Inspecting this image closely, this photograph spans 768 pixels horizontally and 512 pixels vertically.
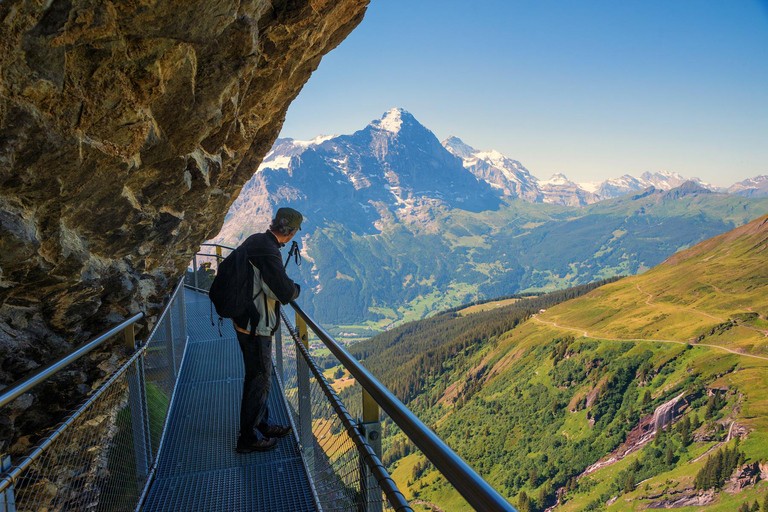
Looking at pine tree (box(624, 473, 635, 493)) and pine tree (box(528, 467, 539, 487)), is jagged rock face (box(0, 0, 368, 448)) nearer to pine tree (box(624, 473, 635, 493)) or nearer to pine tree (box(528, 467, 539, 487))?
pine tree (box(528, 467, 539, 487))

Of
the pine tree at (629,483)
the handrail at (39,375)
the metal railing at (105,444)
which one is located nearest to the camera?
the handrail at (39,375)

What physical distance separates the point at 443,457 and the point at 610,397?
142 m

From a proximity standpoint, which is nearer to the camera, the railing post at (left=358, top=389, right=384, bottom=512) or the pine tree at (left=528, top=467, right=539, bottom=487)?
the railing post at (left=358, top=389, right=384, bottom=512)

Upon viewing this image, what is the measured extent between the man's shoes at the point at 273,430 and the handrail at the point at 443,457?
3390 millimetres

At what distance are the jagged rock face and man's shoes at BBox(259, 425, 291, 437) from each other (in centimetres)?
238

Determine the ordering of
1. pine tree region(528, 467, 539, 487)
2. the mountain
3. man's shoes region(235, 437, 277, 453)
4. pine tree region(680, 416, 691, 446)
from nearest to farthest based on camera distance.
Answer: man's shoes region(235, 437, 277, 453) < the mountain < pine tree region(528, 467, 539, 487) < pine tree region(680, 416, 691, 446)

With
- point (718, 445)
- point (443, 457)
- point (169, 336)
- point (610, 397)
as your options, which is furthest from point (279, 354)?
point (610, 397)

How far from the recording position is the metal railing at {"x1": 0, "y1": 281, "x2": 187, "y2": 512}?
2.58 meters

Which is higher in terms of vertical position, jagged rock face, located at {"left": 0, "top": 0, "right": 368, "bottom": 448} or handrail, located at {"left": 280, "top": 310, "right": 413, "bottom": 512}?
jagged rock face, located at {"left": 0, "top": 0, "right": 368, "bottom": 448}

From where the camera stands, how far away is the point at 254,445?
5.06 m

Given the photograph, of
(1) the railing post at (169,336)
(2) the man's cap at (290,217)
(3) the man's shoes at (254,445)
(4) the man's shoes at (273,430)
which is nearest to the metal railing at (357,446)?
(4) the man's shoes at (273,430)

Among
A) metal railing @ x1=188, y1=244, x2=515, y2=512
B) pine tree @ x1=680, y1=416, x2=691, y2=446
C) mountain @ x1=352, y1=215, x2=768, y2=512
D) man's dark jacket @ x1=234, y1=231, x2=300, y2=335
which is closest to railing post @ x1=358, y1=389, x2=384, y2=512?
metal railing @ x1=188, y1=244, x2=515, y2=512

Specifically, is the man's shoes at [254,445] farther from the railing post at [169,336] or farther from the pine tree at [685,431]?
the pine tree at [685,431]

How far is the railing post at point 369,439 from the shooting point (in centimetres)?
228
